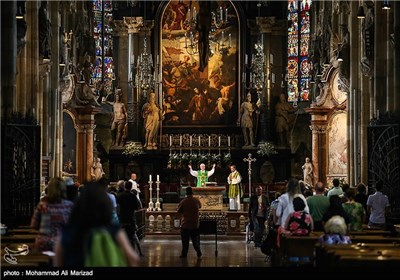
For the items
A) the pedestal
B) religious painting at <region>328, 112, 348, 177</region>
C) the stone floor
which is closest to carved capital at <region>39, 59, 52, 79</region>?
the stone floor

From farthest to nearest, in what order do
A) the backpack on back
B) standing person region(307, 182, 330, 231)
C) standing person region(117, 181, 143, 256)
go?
standing person region(117, 181, 143, 256)
standing person region(307, 182, 330, 231)
the backpack on back

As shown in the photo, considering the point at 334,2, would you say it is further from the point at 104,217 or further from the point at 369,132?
the point at 104,217

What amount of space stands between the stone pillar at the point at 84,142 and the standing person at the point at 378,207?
971 inches

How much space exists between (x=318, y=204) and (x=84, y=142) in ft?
93.0

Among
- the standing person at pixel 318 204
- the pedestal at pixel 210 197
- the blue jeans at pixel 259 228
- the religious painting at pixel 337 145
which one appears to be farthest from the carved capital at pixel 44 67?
the religious painting at pixel 337 145

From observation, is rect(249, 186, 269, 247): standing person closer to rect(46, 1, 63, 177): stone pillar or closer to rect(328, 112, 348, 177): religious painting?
rect(46, 1, 63, 177): stone pillar

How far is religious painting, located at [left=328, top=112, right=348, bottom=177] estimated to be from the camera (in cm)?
4559

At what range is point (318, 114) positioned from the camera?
46188 millimetres

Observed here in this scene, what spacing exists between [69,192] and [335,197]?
4.71m

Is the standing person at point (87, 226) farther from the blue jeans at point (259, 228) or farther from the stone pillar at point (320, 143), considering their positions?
the stone pillar at point (320, 143)

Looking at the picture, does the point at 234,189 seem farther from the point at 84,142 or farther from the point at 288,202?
the point at 288,202

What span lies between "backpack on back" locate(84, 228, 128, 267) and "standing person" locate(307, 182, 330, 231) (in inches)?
410

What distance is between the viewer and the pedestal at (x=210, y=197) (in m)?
37.1

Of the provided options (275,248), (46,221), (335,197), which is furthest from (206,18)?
(46,221)
